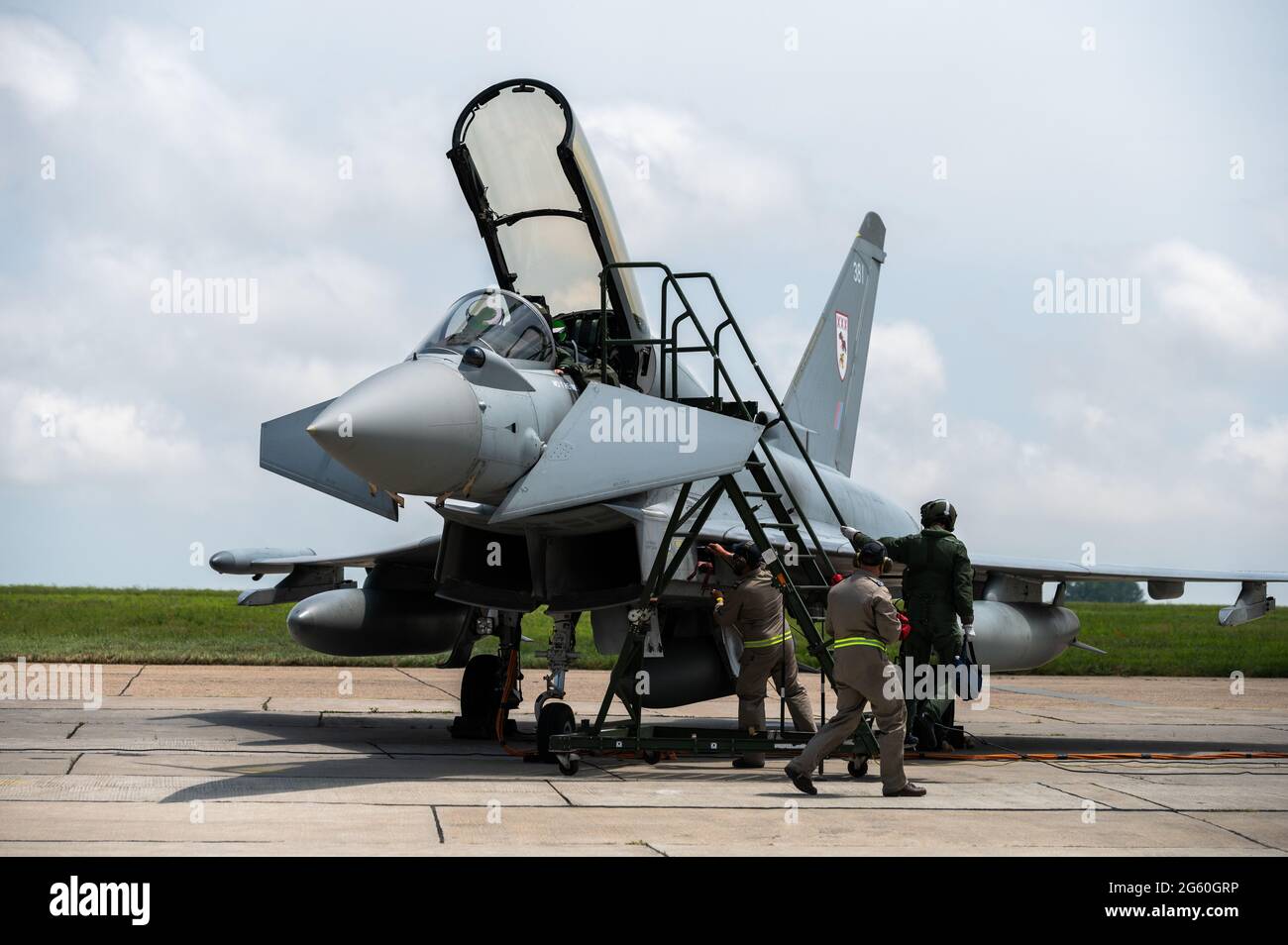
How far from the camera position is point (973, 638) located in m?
12.0

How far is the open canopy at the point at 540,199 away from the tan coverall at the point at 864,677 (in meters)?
3.36

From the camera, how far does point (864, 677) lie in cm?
864

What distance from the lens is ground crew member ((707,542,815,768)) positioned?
10.3m

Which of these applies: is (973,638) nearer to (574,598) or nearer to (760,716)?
(760,716)

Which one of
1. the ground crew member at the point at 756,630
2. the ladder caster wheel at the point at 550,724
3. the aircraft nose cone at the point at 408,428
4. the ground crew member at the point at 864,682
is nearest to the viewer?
the aircraft nose cone at the point at 408,428

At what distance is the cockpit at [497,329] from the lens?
957 centimetres

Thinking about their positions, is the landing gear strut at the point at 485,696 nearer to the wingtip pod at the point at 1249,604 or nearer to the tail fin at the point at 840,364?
the tail fin at the point at 840,364

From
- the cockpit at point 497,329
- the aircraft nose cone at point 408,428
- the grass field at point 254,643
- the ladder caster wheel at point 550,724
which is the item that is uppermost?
the cockpit at point 497,329

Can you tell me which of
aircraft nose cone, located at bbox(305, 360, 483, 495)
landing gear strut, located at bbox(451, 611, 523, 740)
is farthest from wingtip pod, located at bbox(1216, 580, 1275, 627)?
aircraft nose cone, located at bbox(305, 360, 483, 495)

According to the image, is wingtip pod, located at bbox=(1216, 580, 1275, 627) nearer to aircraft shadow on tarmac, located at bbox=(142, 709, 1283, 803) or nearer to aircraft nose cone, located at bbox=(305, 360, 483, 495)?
aircraft shadow on tarmac, located at bbox=(142, 709, 1283, 803)

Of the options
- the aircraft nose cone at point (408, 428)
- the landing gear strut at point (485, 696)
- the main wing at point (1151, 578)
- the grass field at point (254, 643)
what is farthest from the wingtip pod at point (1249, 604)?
the grass field at point (254, 643)

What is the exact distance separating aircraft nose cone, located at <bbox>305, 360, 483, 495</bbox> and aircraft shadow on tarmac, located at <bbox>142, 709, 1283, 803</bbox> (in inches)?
77.9

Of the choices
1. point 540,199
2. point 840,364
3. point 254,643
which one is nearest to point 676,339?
point 540,199
